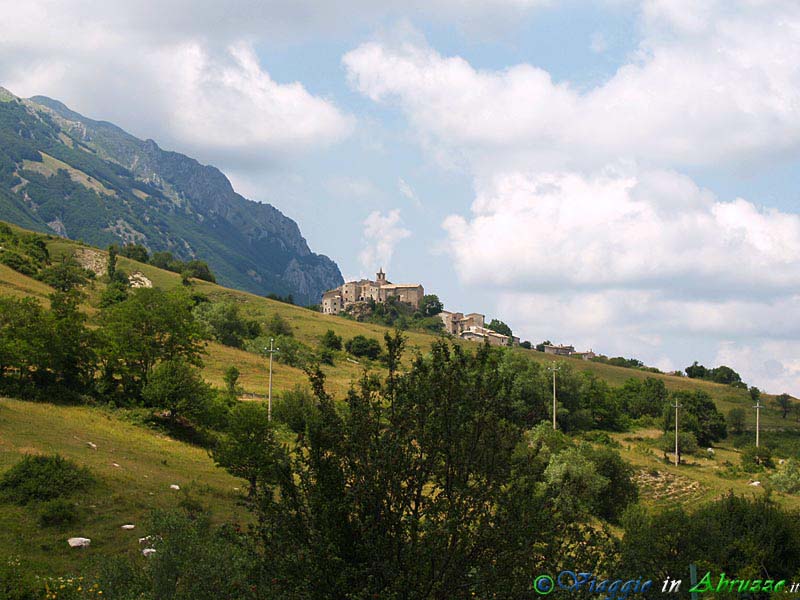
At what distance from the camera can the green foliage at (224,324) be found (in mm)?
88300

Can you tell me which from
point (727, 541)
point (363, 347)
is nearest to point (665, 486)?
point (727, 541)

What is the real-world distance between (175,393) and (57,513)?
20.7 metres

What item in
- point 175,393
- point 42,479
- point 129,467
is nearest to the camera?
point 42,479

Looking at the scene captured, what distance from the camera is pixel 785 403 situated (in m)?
127

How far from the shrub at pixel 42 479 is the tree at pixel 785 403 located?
123 meters

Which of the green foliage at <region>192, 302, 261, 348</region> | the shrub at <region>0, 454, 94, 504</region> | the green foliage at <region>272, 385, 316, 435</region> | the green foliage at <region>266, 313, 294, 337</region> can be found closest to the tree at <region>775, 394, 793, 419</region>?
the green foliage at <region>266, 313, 294, 337</region>

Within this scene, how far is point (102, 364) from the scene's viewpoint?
4859 centimetres

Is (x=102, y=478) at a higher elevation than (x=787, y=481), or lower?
higher

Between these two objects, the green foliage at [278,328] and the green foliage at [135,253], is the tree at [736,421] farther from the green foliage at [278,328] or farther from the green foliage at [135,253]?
the green foliage at [135,253]

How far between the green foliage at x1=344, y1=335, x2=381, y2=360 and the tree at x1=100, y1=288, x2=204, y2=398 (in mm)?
57912

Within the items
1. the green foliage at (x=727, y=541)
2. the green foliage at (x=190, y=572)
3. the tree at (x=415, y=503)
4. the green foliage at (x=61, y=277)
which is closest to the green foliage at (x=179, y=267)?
the green foliage at (x=61, y=277)

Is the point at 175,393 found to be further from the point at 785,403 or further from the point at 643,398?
the point at 785,403

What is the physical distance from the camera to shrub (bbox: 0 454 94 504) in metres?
25.2

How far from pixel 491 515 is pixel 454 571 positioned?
1041 millimetres
